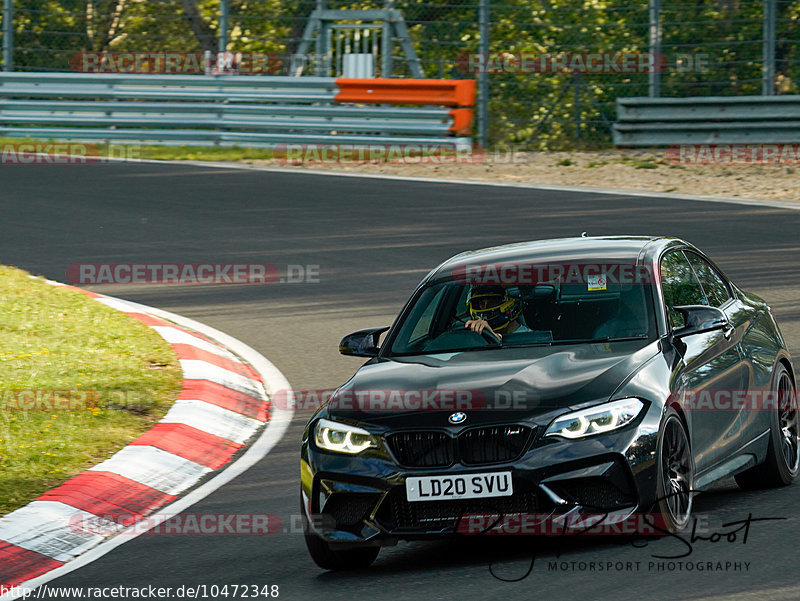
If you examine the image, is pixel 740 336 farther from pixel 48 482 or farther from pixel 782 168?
pixel 782 168

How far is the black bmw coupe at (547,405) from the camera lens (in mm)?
5672

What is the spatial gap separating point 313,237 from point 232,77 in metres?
8.79

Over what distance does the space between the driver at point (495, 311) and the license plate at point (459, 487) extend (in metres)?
1.38

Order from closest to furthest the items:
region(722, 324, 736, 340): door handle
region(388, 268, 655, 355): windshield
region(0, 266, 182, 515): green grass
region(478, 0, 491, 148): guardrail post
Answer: region(388, 268, 655, 355): windshield
region(722, 324, 736, 340): door handle
region(0, 266, 182, 515): green grass
region(478, 0, 491, 148): guardrail post

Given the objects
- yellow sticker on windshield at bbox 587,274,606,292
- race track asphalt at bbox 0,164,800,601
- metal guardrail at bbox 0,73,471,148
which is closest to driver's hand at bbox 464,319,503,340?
yellow sticker on windshield at bbox 587,274,606,292

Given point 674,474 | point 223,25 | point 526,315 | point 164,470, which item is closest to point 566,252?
point 526,315

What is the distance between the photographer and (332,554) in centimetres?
596

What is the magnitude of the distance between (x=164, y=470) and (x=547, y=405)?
2.96 meters

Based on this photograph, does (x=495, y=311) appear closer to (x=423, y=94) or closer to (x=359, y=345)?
(x=359, y=345)

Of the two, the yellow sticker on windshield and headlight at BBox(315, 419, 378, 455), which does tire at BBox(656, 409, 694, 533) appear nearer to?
the yellow sticker on windshield

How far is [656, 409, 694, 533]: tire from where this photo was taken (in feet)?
19.2

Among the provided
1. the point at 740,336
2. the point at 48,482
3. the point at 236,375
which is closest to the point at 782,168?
the point at 236,375

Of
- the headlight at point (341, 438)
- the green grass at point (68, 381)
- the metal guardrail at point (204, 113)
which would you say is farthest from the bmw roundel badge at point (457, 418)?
the metal guardrail at point (204, 113)

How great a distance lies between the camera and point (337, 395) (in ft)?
20.9
